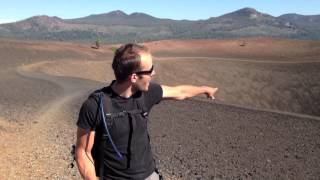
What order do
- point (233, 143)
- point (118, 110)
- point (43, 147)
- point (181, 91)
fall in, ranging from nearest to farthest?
point (118, 110) < point (181, 91) < point (43, 147) < point (233, 143)

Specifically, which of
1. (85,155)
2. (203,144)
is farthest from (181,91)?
(203,144)

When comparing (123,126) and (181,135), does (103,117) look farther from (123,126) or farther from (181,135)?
(181,135)

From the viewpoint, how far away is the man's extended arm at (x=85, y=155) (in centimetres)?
453

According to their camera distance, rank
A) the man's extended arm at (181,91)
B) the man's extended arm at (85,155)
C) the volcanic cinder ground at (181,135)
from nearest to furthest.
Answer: the man's extended arm at (85,155), the man's extended arm at (181,91), the volcanic cinder ground at (181,135)

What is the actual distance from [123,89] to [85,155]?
558 millimetres

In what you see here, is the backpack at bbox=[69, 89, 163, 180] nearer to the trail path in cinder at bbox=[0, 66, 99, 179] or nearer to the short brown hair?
the short brown hair

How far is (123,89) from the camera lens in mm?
4574

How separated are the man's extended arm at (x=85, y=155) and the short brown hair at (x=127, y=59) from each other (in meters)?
0.50

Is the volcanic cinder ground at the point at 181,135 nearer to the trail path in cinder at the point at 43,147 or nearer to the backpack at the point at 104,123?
the trail path in cinder at the point at 43,147

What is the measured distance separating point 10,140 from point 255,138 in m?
5.49

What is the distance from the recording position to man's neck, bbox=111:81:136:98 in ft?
14.9

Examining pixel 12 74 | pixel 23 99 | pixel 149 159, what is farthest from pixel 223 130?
pixel 12 74

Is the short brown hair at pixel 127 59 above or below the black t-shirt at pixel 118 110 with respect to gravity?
above

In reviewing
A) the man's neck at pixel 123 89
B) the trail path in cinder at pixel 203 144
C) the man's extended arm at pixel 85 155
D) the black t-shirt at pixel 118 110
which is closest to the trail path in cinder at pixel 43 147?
the trail path in cinder at pixel 203 144
